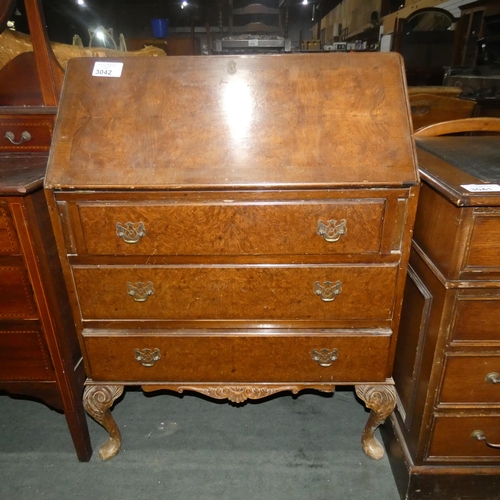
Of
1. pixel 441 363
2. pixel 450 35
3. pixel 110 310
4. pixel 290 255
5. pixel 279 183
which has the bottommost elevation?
pixel 441 363

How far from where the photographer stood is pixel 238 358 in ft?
5.06

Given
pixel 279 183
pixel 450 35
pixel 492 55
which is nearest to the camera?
pixel 279 183

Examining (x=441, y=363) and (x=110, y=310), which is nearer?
(x=441, y=363)

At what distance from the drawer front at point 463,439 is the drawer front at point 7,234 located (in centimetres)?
165

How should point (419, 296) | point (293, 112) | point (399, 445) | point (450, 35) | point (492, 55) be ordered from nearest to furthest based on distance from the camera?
point (293, 112)
point (419, 296)
point (399, 445)
point (492, 55)
point (450, 35)

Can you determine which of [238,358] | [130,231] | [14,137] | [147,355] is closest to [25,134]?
[14,137]

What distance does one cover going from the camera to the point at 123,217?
1321 mm

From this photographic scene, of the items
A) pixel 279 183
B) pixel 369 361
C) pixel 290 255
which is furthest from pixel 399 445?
pixel 279 183

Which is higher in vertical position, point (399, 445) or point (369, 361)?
point (369, 361)

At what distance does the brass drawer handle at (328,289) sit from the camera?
1.39m

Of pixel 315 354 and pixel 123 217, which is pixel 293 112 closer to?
pixel 123 217

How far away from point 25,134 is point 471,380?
6.77 ft

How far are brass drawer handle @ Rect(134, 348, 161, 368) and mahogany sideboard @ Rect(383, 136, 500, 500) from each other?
1.00m

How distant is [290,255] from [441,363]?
0.64 metres
